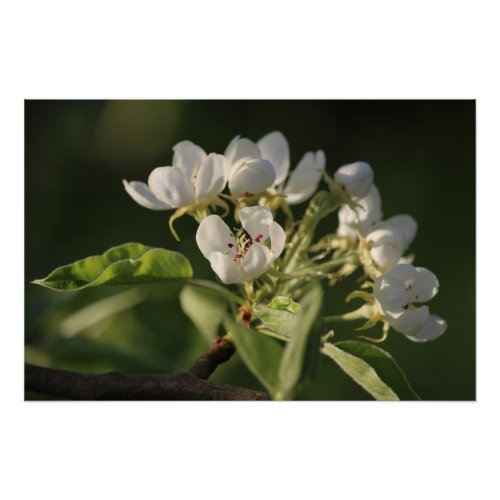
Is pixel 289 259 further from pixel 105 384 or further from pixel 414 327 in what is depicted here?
pixel 105 384

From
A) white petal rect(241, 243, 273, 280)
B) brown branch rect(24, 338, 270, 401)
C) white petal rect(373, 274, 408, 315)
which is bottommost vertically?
brown branch rect(24, 338, 270, 401)

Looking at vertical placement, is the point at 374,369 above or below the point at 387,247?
below

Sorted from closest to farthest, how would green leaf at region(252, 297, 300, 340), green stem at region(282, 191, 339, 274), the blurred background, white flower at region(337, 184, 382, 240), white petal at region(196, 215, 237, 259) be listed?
green leaf at region(252, 297, 300, 340) → white petal at region(196, 215, 237, 259) → green stem at region(282, 191, 339, 274) → white flower at region(337, 184, 382, 240) → the blurred background

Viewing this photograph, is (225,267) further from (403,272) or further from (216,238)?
(403,272)

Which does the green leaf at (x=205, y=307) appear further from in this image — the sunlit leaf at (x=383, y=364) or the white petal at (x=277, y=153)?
the sunlit leaf at (x=383, y=364)

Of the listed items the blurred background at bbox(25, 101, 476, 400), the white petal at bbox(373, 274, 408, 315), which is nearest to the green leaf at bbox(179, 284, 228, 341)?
the blurred background at bbox(25, 101, 476, 400)

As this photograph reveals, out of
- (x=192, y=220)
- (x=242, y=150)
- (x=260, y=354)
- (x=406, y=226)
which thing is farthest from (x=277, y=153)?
(x=260, y=354)

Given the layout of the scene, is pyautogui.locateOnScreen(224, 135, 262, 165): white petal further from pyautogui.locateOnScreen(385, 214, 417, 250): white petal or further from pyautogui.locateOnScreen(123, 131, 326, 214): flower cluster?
Answer: pyautogui.locateOnScreen(385, 214, 417, 250): white petal
